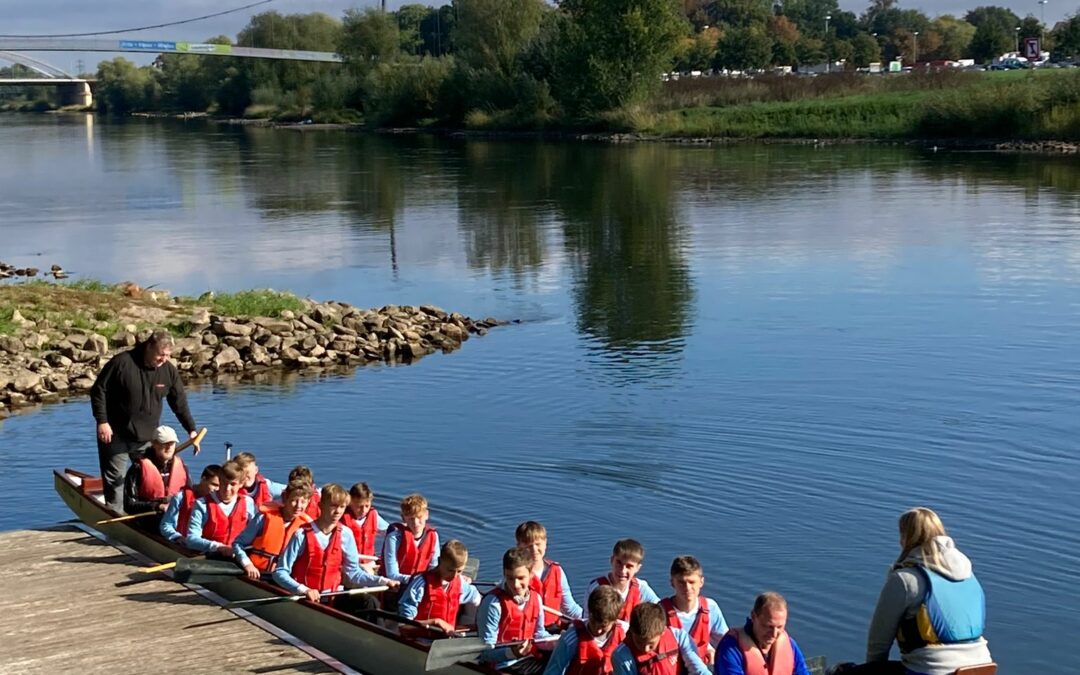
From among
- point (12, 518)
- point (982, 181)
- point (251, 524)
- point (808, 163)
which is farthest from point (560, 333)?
point (808, 163)

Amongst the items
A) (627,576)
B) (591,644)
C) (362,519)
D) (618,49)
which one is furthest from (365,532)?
(618,49)

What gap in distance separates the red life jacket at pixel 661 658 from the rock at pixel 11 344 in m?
16.7

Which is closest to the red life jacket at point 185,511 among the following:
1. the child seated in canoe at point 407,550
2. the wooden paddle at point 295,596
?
the wooden paddle at point 295,596

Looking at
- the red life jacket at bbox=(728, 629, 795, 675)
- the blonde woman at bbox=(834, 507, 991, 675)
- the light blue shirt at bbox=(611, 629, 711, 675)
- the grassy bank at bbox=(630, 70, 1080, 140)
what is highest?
the grassy bank at bbox=(630, 70, 1080, 140)

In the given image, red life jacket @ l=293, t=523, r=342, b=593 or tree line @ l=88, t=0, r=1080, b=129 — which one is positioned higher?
tree line @ l=88, t=0, r=1080, b=129

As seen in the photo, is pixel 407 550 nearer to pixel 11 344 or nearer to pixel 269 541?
pixel 269 541

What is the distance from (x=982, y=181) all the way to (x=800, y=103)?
2907cm

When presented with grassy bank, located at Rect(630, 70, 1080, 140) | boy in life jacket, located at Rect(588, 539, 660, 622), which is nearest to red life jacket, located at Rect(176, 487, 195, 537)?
boy in life jacket, located at Rect(588, 539, 660, 622)

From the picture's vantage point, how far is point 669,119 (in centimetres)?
7844

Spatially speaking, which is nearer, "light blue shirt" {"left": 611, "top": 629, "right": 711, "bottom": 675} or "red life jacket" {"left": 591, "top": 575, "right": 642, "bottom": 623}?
"light blue shirt" {"left": 611, "top": 629, "right": 711, "bottom": 675}

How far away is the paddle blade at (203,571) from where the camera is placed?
1113 centimetres

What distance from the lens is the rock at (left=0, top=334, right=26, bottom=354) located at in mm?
22203

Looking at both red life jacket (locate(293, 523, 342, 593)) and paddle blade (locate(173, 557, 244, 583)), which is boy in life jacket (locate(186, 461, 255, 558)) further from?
red life jacket (locate(293, 523, 342, 593))

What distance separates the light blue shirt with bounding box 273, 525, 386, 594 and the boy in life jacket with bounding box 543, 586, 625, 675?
261 centimetres
